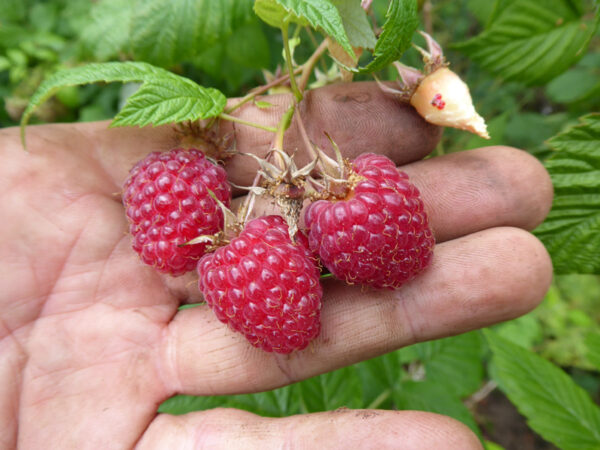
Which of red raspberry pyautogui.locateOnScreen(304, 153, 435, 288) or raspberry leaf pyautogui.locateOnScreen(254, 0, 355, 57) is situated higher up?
raspberry leaf pyautogui.locateOnScreen(254, 0, 355, 57)

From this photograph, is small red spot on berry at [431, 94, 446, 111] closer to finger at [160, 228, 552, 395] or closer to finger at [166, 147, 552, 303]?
finger at [166, 147, 552, 303]

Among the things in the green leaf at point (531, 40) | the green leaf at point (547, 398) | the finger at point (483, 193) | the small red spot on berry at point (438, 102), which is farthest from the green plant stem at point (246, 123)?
the green leaf at point (547, 398)

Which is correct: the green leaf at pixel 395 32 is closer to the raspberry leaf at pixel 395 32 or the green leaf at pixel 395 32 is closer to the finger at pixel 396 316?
the raspberry leaf at pixel 395 32

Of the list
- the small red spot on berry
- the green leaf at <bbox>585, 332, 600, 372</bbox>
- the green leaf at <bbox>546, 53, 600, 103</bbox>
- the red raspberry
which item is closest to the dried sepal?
the small red spot on berry

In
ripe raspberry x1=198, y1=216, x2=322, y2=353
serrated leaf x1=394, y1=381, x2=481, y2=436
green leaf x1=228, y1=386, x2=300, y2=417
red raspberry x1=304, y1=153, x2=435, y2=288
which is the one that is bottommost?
green leaf x1=228, y1=386, x2=300, y2=417

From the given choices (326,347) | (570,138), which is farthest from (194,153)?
(570,138)

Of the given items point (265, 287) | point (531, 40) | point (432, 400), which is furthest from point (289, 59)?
point (432, 400)

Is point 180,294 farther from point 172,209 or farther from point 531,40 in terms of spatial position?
point 531,40
